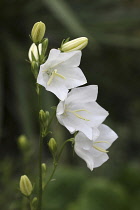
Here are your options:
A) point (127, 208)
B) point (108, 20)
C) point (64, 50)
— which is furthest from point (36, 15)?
point (64, 50)

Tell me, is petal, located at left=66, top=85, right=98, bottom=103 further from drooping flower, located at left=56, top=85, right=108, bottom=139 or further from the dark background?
the dark background

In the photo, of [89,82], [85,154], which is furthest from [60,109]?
[89,82]

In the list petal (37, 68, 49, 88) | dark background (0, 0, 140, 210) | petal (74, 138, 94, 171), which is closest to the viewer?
petal (37, 68, 49, 88)

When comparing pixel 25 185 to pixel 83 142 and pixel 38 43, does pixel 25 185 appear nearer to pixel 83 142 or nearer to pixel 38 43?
pixel 83 142

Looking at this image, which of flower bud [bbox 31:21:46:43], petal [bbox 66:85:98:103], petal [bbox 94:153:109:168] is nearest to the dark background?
petal [bbox 94:153:109:168]

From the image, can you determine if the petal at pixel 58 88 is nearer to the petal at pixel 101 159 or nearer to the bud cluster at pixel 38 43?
the bud cluster at pixel 38 43

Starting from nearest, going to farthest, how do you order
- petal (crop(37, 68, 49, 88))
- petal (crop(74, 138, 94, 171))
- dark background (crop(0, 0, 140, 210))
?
petal (crop(37, 68, 49, 88))
petal (crop(74, 138, 94, 171))
dark background (crop(0, 0, 140, 210))

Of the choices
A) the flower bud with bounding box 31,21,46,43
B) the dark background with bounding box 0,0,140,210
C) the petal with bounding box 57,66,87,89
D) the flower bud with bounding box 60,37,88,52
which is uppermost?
the flower bud with bounding box 31,21,46,43

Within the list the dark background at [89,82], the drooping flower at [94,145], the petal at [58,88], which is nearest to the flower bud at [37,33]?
the petal at [58,88]
